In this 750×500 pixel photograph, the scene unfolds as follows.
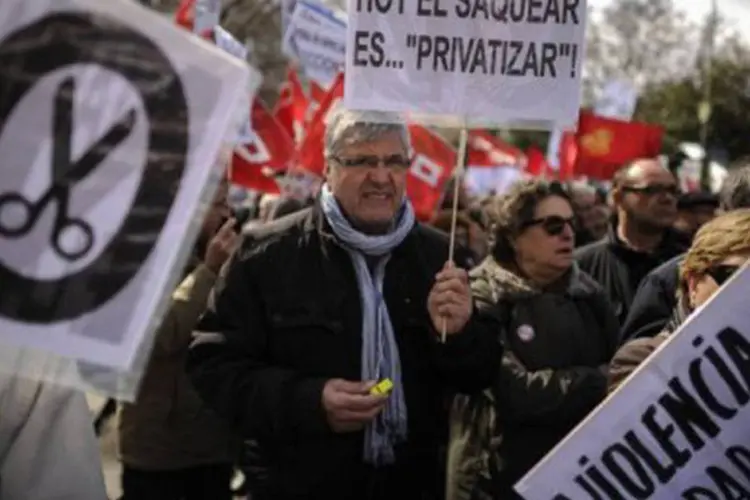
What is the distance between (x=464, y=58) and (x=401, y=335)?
2.35 feet

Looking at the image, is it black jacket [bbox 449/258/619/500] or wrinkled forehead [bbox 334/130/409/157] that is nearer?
wrinkled forehead [bbox 334/130/409/157]

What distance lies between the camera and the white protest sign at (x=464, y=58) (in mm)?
3795

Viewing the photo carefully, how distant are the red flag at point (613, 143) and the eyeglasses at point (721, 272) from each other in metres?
8.46

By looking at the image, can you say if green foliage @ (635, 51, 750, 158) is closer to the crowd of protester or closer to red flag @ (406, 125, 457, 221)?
red flag @ (406, 125, 457, 221)

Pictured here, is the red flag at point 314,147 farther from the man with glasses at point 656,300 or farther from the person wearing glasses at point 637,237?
the man with glasses at point 656,300

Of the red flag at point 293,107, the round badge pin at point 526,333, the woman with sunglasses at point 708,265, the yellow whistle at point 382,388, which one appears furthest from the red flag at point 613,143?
the woman with sunglasses at point 708,265

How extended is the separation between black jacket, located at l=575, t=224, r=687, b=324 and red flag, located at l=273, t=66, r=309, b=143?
16.1ft

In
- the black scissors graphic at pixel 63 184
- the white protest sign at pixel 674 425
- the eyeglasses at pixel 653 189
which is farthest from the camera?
the eyeglasses at pixel 653 189

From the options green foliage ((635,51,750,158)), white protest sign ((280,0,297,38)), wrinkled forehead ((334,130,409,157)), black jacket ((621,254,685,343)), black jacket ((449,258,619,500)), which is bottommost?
black jacket ((449,258,619,500))

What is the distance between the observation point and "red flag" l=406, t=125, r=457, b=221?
929 centimetres

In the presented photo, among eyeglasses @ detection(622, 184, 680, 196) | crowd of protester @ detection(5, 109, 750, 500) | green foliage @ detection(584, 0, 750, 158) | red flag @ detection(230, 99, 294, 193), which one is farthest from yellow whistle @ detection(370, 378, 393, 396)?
green foliage @ detection(584, 0, 750, 158)

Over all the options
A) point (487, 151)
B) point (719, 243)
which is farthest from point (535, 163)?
point (719, 243)

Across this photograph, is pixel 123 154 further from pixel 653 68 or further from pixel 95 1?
pixel 653 68

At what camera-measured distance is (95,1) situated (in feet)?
7.59
